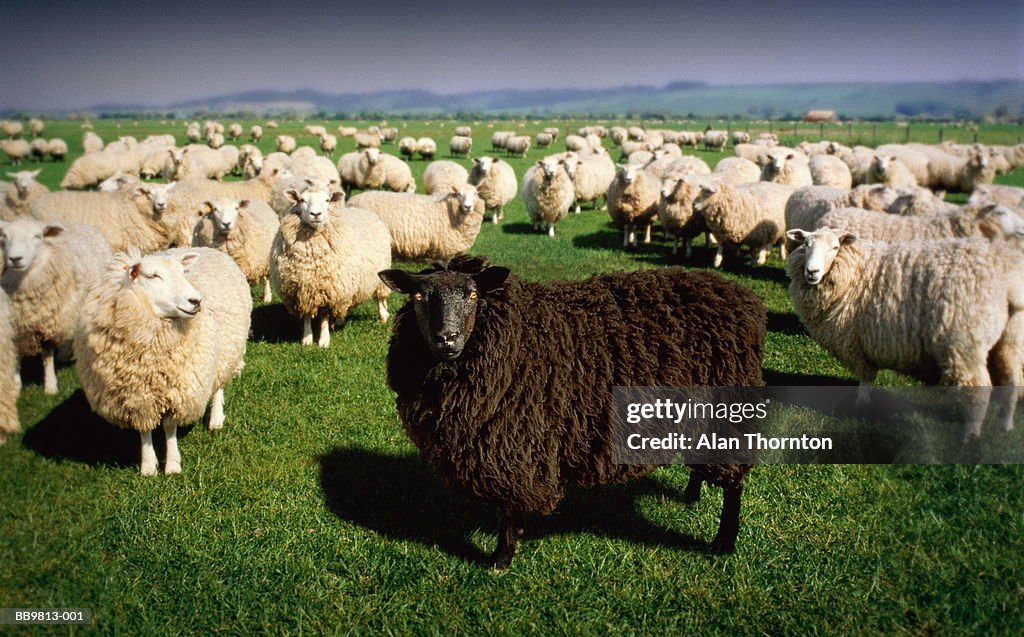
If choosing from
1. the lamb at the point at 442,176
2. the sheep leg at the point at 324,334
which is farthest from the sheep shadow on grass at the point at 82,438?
the lamb at the point at 442,176

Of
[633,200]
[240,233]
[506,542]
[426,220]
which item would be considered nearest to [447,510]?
[506,542]

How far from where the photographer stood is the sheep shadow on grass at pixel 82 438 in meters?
4.98

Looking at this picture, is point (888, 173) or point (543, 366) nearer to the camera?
point (543, 366)

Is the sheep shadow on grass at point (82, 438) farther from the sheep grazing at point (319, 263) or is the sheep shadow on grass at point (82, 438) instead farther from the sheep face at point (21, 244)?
the sheep grazing at point (319, 263)

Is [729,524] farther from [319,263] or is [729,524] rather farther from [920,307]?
[319,263]

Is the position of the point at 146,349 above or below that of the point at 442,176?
below

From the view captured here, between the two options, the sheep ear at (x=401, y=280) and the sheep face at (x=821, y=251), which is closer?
the sheep ear at (x=401, y=280)

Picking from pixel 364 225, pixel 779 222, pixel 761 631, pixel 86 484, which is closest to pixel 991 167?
pixel 779 222

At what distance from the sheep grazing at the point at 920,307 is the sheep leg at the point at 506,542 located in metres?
4.02

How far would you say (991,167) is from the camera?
22.5m

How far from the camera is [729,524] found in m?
4.04

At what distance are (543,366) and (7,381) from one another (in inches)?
152

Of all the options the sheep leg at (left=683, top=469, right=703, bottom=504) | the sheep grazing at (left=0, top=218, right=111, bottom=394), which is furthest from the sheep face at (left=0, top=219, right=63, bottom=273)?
the sheep leg at (left=683, top=469, right=703, bottom=504)

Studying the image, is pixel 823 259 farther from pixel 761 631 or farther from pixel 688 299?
pixel 761 631
